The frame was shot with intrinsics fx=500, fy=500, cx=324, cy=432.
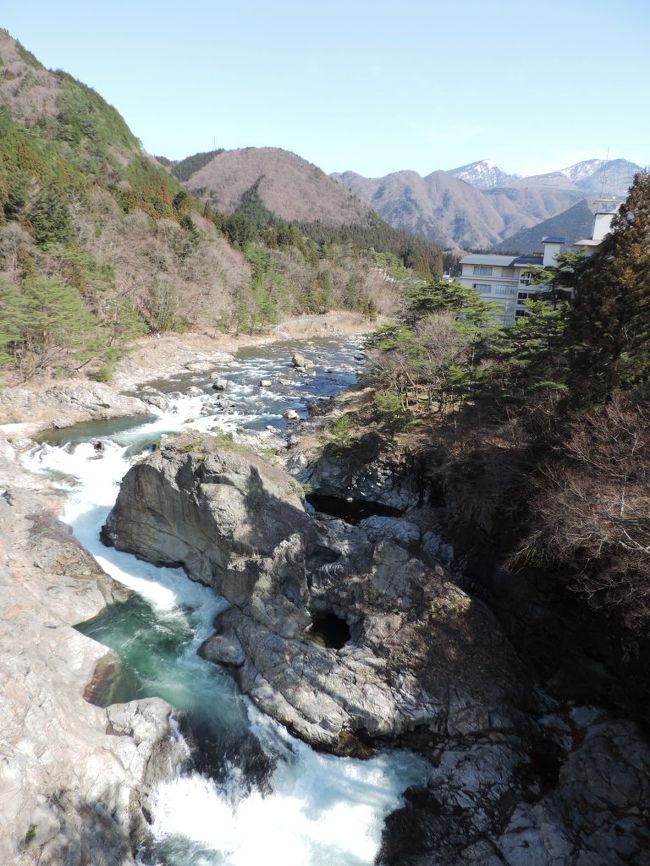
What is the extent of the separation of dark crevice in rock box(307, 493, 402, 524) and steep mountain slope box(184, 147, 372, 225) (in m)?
108

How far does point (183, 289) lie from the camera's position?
145 feet

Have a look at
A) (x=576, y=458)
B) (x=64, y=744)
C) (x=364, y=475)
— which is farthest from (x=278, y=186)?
(x=64, y=744)

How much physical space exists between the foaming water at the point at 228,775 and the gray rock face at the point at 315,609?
1.60 ft

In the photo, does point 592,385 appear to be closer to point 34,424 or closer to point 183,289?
point 34,424

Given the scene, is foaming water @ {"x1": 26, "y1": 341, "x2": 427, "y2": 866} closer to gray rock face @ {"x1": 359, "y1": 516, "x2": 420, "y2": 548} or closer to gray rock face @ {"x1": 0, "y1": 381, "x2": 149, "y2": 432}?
gray rock face @ {"x1": 359, "y1": 516, "x2": 420, "y2": 548}

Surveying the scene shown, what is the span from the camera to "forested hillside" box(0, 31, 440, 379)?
1090 inches

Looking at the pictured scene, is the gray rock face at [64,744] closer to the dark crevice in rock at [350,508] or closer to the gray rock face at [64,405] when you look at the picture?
the dark crevice in rock at [350,508]

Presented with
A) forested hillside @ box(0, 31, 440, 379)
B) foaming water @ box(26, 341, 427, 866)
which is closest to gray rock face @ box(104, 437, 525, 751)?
foaming water @ box(26, 341, 427, 866)

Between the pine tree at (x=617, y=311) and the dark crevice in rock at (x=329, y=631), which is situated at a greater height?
the pine tree at (x=617, y=311)

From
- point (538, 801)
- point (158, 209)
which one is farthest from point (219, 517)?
point (158, 209)

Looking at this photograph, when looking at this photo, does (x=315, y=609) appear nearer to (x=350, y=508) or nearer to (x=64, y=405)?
(x=350, y=508)

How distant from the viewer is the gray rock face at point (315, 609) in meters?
9.68

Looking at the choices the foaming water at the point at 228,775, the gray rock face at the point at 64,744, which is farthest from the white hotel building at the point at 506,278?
the gray rock face at the point at 64,744

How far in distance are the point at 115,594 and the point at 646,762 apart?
11.8 meters
